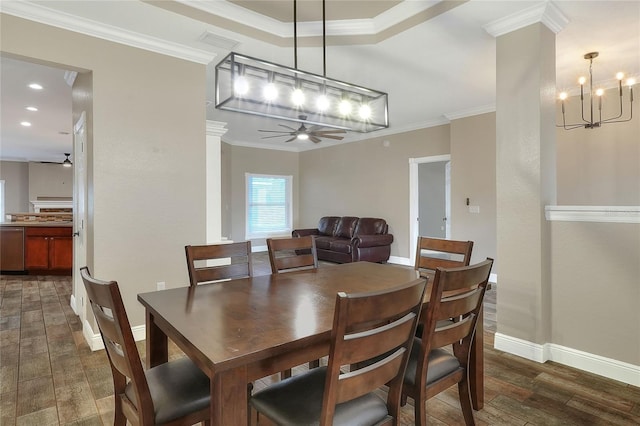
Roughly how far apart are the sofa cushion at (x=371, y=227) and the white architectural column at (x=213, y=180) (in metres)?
3.78

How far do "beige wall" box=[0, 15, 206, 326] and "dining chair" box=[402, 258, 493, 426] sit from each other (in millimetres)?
2464

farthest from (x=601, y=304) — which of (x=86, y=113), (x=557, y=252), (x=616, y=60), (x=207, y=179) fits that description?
(x=86, y=113)

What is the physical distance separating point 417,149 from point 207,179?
426 centimetres

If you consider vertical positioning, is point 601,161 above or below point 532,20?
below

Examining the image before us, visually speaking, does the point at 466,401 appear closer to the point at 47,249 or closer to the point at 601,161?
the point at 601,161

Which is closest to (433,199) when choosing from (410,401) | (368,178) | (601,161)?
(368,178)

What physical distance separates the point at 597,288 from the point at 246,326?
2.54m

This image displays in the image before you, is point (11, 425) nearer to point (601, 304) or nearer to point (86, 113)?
point (86, 113)

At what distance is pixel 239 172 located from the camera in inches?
326

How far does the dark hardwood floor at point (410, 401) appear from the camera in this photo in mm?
1969

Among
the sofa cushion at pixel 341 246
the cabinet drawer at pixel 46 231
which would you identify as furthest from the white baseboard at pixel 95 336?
the sofa cushion at pixel 341 246

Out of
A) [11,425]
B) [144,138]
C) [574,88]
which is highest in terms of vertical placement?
[574,88]

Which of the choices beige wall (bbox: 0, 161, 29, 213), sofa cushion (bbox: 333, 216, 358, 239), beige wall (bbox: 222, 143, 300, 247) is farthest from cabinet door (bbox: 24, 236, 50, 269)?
beige wall (bbox: 0, 161, 29, 213)

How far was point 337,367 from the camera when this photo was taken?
3.49 ft
